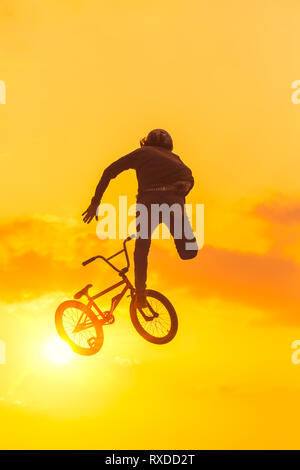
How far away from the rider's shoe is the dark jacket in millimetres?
2140

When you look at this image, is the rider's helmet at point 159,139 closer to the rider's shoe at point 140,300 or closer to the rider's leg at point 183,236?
the rider's leg at point 183,236

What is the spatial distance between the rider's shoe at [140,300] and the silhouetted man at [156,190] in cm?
46

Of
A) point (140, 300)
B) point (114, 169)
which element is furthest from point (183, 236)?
point (114, 169)

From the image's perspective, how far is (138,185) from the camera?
58.3 ft

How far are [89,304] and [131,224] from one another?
199cm

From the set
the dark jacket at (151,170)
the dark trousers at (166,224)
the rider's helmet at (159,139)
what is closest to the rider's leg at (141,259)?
the dark trousers at (166,224)

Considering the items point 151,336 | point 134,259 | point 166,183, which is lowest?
point 151,336

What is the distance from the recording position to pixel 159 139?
18.0m

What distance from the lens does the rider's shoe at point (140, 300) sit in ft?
58.7

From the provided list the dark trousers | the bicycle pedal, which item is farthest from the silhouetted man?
the bicycle pedal

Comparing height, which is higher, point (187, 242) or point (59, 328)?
point (187, 242)

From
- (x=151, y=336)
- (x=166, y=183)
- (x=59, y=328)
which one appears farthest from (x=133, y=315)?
(x=166, y=183)

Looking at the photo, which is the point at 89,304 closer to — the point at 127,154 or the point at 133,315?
the point at 133,315

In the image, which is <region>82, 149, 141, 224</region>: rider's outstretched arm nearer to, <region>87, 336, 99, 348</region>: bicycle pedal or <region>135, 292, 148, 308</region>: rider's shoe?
<region>135, 292, 148, 308</region>: rider's shoe
